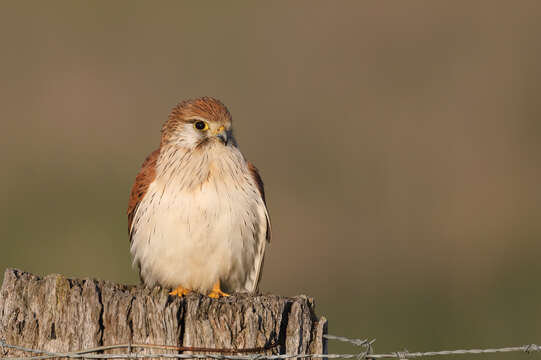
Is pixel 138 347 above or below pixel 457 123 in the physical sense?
below

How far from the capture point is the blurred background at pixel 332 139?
35.6 ft

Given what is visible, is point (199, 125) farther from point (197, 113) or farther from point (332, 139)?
point (332, 139)

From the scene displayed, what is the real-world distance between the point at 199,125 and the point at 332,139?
25.7 feet

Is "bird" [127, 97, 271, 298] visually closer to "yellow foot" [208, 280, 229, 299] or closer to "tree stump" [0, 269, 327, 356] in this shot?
"yellow foot" [208, 280, 229, 299]

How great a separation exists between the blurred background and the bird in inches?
124

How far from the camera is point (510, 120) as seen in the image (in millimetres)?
14234

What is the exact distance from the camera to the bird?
18.9 feet

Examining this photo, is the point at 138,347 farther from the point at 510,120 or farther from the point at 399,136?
the point at 510,120

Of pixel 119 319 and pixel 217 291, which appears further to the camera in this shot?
pixel 217 291

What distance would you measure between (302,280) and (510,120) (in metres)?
5.04

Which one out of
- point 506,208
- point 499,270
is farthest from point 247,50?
point 499,270

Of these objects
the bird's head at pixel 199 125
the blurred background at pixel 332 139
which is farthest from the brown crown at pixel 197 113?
the blurred background at pixel 332 139

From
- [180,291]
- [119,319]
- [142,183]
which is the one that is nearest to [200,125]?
[142,183]

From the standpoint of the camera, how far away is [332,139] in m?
13.7
